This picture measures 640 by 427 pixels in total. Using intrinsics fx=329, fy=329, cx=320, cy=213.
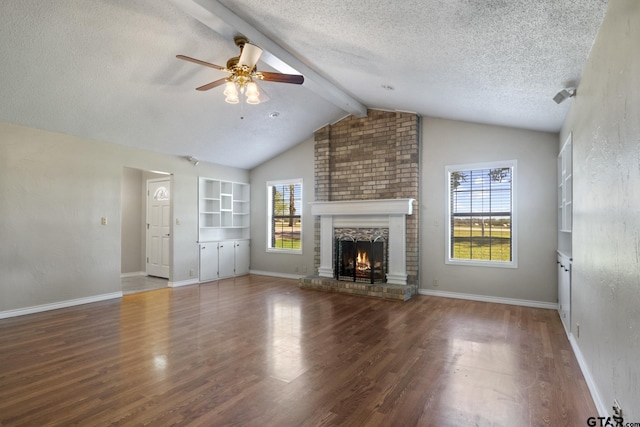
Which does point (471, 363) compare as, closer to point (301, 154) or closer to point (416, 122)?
point (416, 122)

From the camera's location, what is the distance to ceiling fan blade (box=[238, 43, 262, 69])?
328 cm

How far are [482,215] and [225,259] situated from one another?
538 centimetres

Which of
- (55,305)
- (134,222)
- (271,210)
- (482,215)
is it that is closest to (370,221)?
(482,215)

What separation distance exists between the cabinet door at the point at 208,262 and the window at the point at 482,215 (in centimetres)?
483

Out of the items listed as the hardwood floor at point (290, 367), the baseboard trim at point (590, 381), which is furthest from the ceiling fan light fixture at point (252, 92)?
the baseboard trim at point (590, 381)

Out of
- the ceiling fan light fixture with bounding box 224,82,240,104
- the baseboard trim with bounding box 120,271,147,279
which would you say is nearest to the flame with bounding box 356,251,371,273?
the ceiling fan light fixture with bounding box 224,82,240,104

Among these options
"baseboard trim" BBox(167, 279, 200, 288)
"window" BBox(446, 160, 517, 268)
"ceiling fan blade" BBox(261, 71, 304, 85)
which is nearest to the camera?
"ceiling fan blade" BBox(261, 71, 304, 85)

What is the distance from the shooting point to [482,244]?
216 inches

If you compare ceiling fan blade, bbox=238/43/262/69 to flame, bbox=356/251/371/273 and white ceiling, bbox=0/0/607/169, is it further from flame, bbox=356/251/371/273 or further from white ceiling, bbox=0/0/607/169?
flame, bbox=356/251/371/273

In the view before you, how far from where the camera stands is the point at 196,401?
2.36m

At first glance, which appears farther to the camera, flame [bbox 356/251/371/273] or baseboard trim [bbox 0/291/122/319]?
flame [bbox 356/251/371/273]

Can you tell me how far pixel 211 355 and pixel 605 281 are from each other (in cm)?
320

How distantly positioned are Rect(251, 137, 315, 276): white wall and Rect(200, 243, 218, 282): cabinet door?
3.55 ft

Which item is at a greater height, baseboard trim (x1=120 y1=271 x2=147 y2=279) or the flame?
the flame
